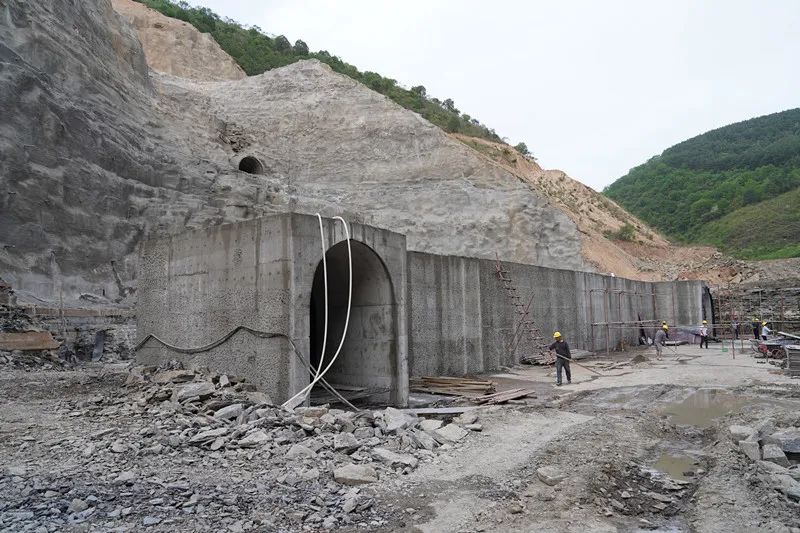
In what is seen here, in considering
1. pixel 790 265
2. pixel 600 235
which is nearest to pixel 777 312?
pixel 790 265

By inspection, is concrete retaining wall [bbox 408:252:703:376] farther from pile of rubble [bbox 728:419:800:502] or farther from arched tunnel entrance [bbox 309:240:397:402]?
pile of rubble [bbox 728:419:800:502]

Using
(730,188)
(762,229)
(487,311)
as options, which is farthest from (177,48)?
(730,188)

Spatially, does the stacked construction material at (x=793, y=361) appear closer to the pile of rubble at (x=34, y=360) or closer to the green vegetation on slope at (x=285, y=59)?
the pile of rubble at (x=34, y=360)

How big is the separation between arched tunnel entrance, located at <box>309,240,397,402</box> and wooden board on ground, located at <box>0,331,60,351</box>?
318 inches

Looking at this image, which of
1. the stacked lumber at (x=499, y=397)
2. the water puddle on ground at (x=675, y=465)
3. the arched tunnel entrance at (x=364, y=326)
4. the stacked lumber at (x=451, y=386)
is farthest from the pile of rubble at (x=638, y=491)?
the stacked lumber at (x=451, y=386)

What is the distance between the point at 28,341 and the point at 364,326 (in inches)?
359

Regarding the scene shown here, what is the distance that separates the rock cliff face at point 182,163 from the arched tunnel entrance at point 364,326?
37.5 feet

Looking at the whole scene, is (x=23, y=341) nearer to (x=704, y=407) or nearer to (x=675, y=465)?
(x=675, y=465)

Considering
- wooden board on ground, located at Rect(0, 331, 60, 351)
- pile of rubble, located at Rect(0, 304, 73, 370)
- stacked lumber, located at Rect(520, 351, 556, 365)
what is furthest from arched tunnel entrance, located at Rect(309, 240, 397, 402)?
wooden board on ground, located at Rect(0, 331, 60, 351)

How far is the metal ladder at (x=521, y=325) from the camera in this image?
16141 mm

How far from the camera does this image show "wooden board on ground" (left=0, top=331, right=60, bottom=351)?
512 inches

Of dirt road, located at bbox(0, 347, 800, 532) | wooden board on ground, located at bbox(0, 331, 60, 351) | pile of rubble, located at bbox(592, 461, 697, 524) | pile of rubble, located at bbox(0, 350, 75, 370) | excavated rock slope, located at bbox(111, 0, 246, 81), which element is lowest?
pile of rubble, located at bbox(592, 461, 697, 524)

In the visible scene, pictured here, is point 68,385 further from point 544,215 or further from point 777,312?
point 777,312

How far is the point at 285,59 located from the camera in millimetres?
50781
